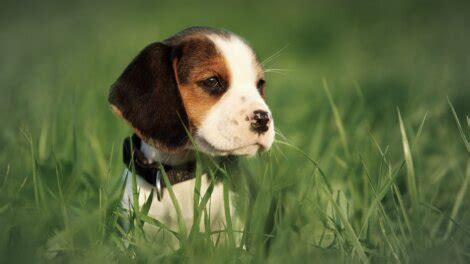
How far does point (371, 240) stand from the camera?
3.52 metres

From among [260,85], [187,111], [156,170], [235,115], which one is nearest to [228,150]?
[235,115]

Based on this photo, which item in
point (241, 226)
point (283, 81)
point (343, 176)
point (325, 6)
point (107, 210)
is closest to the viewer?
point (107, 210)

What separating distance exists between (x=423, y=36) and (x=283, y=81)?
323 cm

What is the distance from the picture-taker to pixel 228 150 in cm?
363

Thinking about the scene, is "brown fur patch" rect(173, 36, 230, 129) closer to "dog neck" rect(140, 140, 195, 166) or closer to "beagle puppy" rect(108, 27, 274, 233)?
"beagle puppy" rect(108, 27, 274, 233)

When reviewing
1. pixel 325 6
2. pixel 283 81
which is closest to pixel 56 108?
pixel 283 81

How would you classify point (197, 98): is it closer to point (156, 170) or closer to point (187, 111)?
point (187, 111)

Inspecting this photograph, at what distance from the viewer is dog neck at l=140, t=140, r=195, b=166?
12.7 feet

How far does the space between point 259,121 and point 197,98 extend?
15.2 inches

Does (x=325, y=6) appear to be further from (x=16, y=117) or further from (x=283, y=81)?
(x=16, y=117)

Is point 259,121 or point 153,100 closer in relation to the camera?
point 259,121

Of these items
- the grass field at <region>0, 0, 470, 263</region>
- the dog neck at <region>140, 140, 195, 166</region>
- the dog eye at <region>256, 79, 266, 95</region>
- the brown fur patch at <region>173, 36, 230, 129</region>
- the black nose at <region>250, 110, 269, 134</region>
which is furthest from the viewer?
the dog eye at <region>256, 79, 266, 95</region>

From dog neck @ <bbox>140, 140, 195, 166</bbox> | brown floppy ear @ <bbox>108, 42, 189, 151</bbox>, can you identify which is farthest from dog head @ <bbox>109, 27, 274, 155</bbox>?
dog neck @ <bbox>140, 140, 195, 166</bbox>

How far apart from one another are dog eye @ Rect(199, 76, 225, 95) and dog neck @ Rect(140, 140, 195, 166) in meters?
0.37
